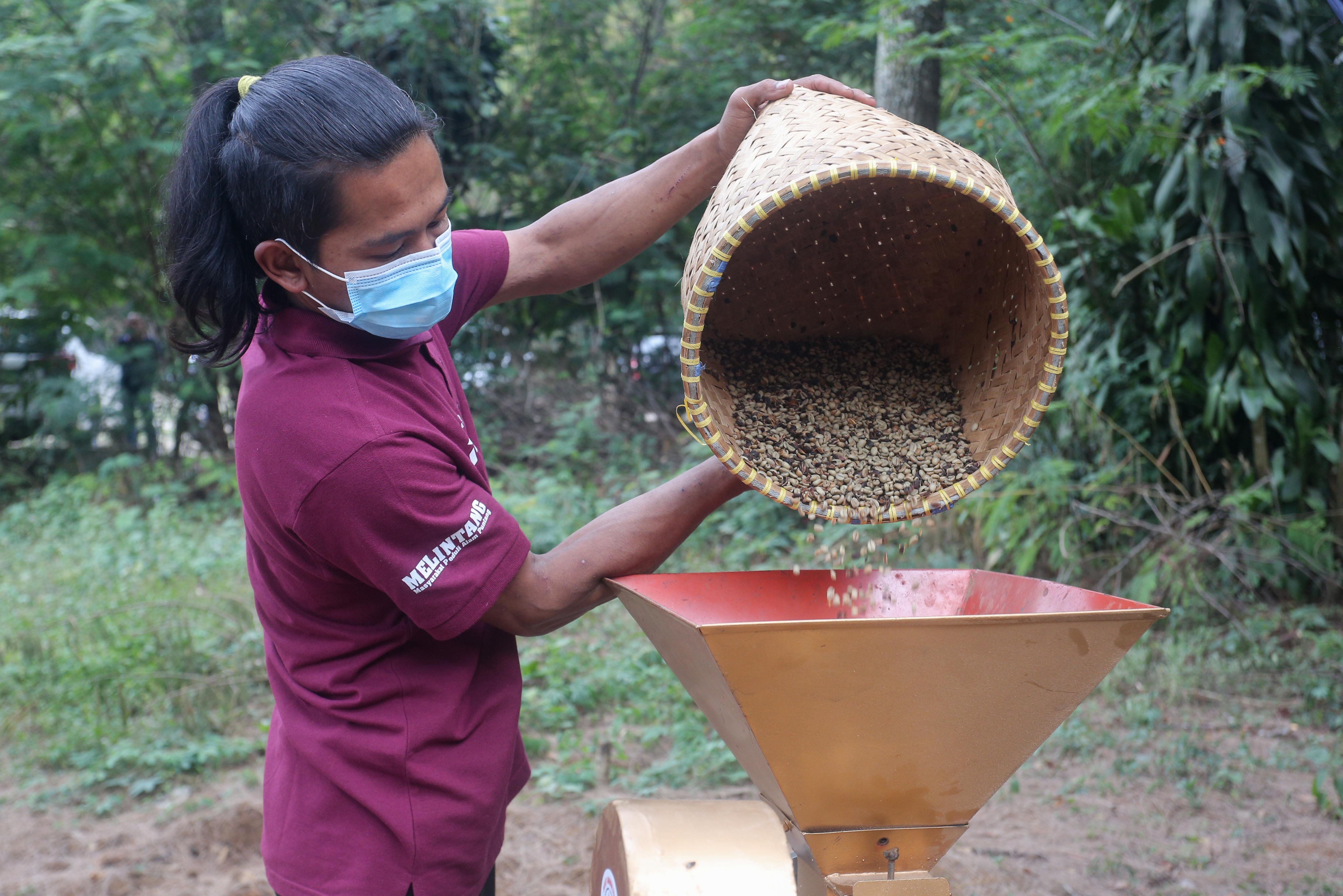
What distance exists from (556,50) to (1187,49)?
503 cm

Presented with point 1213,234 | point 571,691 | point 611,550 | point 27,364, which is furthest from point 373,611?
point 27,364

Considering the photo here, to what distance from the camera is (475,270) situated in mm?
1864

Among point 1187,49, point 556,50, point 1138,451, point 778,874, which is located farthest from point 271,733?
point 556,50

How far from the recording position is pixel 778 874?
150cm

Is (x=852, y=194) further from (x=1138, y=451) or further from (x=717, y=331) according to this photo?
(x=1138, y=451)

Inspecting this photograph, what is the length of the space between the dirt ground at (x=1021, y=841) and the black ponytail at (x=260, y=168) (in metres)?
2.11

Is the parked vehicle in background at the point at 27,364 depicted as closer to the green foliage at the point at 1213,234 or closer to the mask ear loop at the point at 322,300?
the green foliage at the point at 1213,234

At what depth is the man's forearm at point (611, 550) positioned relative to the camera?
1.53 metres

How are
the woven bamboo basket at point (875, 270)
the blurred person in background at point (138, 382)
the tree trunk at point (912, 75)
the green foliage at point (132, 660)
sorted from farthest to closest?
1. the blurred person in background at point (138, 382)
2. the tree trunk at point (912, 75)
3. the green foliage at point (132, 660)
4. the woven bamboo basket at point (875, 270)

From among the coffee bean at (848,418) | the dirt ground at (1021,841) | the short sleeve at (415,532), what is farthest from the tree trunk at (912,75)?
the short sleeve at (415,532)

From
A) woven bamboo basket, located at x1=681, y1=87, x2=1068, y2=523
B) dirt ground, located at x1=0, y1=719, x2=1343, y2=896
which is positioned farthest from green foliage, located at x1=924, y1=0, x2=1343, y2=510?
woven bamboo basket, located at x1=681, y1=87, x2=1068, y2=523

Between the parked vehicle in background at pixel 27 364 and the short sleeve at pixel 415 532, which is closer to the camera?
the short sleeve at pixel 415 532

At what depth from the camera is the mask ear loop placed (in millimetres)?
1423

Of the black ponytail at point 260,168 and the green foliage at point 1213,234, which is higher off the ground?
the black ponytail at point 260,168
